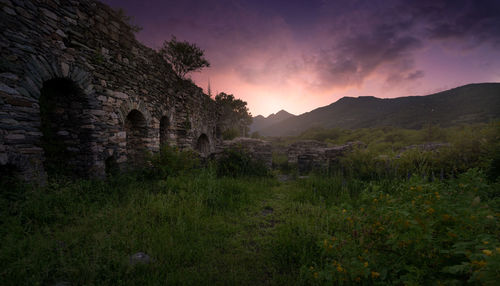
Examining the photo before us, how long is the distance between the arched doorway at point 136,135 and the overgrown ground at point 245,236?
2.53 metres

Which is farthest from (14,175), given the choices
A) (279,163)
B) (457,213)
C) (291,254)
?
(279,163)

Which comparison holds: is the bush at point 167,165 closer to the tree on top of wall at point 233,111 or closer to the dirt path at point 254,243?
the dirt path at point 254,243

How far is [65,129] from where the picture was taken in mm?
4910

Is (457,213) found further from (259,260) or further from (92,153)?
(92,153)

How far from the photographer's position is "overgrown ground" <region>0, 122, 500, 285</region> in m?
1.52

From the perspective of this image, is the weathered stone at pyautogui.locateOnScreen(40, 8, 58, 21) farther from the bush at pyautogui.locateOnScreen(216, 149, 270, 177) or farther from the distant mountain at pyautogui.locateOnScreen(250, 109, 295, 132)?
the distant mountain at pyautogui.locateOnScreen(250, 109, 295, 132)

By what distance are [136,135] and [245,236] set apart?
246 inches

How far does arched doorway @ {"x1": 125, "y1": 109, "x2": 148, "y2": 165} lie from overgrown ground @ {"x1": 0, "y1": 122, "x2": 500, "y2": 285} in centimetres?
253

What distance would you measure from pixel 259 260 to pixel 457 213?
Result: 2.18 m

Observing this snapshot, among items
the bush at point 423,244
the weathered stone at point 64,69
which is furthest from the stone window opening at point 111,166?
the bush at point 423,244

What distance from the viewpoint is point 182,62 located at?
67.5ft

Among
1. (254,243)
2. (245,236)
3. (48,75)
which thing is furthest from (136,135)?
(254,243)

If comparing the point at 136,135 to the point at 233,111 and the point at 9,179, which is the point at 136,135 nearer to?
the point at 9,179

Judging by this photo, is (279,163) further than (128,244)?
Yes
